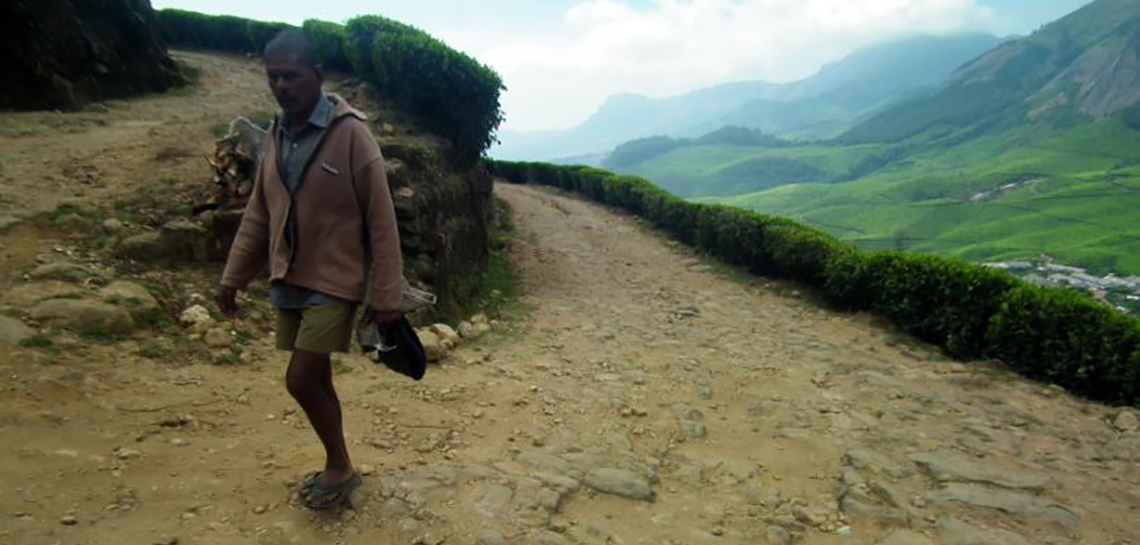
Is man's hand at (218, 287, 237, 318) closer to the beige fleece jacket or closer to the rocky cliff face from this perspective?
the beige fleece jacket

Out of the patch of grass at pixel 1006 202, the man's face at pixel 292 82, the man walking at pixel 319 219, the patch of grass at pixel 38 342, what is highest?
the patch of grass at pixel 1006 202

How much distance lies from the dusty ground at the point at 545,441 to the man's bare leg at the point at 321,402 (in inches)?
9.2

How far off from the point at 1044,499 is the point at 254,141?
834 cm

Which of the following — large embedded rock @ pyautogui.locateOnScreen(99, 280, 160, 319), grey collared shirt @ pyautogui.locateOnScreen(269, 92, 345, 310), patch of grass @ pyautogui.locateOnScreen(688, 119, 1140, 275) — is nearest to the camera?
grey collared shirt @ pyautogui.locateOnScreen(269, 92, 345, 310)

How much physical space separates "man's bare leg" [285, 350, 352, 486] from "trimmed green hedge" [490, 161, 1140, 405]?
27.1 ft

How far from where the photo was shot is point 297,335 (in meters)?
3.02

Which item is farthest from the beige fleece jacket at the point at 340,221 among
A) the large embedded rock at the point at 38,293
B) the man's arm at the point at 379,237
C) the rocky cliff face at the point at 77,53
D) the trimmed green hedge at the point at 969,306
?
the rocky cliff face at the point at 77,53

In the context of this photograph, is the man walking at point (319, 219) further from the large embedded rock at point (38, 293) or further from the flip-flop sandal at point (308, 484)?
the large embedded rock at point (38, 293)

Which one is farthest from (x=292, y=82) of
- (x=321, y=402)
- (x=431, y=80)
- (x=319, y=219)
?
(x=431, y=80)

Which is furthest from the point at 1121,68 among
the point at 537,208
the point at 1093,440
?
the point at 1093,440

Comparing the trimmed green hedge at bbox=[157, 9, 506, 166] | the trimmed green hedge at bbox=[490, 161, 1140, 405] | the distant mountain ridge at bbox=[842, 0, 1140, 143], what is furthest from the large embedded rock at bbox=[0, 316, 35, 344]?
the distant mountain ridge at bbox=[842, 0, 1140, 143]

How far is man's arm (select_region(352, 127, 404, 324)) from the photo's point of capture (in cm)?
297

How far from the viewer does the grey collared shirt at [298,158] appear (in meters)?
2.95

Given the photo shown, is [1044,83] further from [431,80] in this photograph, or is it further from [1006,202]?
[431,80]
